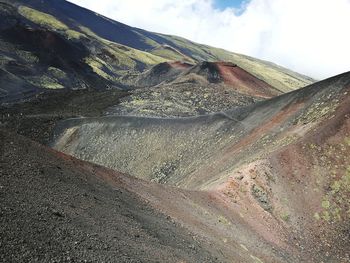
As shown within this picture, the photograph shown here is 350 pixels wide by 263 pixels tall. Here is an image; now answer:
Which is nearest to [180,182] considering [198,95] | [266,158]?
[266,158]

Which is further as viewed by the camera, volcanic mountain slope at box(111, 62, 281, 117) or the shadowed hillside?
volcanic mountain slope at box(111, 62, 281, 117)

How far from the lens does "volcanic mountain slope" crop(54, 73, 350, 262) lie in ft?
108

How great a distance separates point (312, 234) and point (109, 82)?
10636cm

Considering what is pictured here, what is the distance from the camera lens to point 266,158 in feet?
123

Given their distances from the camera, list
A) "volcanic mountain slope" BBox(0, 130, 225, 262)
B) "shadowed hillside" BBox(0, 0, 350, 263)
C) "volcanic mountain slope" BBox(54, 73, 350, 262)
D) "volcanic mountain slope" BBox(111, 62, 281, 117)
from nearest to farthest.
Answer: "volcanic mountain slope" BBox(0, 130, 225, 262) → "shadowed hillside" BBox(0, 0, 350, 263) → "volcanic mountain slope" BBox(54, 73, 350, 262) → "volcanic mountain slope" BBox(111, 62, 281, 117)

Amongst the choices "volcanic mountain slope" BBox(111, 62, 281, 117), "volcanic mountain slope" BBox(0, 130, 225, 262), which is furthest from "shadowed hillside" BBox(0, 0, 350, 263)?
"volcanic mountain slope" BBox(111, 62, 281, 117)

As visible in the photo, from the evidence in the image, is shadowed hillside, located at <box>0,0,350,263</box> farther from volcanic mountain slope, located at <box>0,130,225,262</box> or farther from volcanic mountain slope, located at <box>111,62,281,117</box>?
volcanic mountain slope, located at <box>111,62,281,117</box>

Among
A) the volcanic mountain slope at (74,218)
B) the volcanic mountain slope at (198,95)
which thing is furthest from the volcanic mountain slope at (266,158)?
the volcanic mountain slope at (198,95)

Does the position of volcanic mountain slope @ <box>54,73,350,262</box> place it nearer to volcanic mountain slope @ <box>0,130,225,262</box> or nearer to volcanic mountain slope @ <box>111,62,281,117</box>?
volcanic mountain slope @ <box>0,130,225,262</box>

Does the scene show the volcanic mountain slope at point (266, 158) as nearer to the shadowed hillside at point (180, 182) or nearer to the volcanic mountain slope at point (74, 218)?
the shadowed hillside at point (180, 182)

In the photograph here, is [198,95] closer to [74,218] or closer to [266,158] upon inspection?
[266,158]

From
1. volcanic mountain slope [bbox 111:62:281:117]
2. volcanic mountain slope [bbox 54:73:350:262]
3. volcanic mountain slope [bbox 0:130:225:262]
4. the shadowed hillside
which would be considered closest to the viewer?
volcanic mountain slope [bbox 0:130:225:262]

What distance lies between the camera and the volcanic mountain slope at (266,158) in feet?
108

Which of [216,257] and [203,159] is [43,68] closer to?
[203,159]
